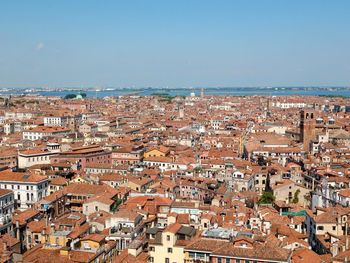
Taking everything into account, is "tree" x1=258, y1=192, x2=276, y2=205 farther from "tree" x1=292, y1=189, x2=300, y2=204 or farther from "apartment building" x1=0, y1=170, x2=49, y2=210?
"apartment building" x1=0, y1=170, x2=49, y2=210

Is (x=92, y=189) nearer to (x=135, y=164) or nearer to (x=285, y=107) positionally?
(x=135, y=164)

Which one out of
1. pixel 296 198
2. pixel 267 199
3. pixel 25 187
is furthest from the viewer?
pixel 25 187

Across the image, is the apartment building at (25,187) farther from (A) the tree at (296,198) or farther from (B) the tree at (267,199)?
(A) the tree at (296,198)

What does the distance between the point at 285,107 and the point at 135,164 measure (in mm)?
141575

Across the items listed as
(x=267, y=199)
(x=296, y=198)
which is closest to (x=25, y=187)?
(x=267, y=199)

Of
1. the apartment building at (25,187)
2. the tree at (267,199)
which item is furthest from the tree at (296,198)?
the apartment building at (25,187)

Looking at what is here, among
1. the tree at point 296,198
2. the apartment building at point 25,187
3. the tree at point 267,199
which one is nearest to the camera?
the tree at point 267,199

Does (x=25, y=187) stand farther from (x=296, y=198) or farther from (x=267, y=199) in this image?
(x=296, y=198)

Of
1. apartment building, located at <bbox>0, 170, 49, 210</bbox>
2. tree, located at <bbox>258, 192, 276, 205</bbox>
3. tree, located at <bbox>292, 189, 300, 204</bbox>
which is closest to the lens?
tree, located at <bbox>258, 192, 276, 205</bbox>

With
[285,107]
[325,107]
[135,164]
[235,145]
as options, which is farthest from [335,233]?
[285,107]

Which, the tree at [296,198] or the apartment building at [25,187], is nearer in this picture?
the tree at [296,198]

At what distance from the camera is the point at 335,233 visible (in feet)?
77.4

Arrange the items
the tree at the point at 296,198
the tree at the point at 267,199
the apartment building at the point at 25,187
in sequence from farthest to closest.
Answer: the apartment building at the point at 25,187, the tree at the point at 296,198, the tree at the point at 267,199

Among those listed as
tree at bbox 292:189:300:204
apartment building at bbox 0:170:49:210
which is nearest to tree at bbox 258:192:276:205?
tree at bbox 292:189:300:204
